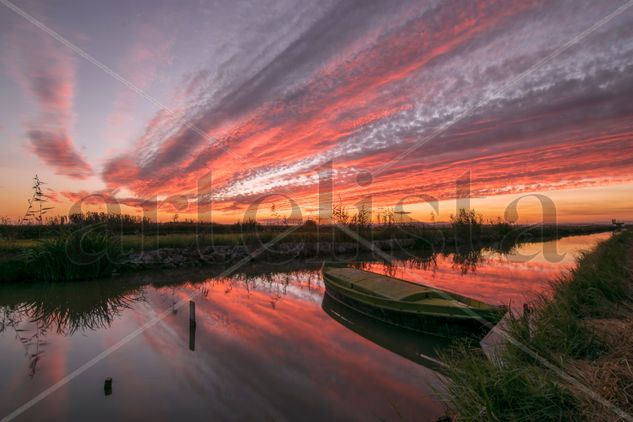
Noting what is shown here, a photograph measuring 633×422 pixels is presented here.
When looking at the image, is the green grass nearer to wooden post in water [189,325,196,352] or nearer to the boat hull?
wooden post in water [189,325,196,352]

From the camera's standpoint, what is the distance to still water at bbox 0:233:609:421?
204 inches

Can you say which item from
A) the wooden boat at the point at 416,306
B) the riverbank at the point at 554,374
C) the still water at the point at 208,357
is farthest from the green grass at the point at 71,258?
the riverbank at the point at 554,374

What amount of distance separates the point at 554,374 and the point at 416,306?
15.5ft

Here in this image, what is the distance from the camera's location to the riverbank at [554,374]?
289cm

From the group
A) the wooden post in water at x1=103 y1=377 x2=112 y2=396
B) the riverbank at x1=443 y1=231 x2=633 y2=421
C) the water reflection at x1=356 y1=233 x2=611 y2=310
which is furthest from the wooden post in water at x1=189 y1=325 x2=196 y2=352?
the water reflection at x1=356 y1=233 x2=611 y2=310

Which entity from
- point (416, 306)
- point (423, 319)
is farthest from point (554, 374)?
point (416, 306)

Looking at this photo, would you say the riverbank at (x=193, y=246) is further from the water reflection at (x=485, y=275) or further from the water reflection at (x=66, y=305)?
the water reflection at (x=485, y=275)

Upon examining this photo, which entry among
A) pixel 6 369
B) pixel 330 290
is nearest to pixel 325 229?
pixel 330 290

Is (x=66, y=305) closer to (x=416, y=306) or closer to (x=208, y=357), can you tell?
(x=208, y=357)

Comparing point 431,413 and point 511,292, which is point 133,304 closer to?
point 431,413

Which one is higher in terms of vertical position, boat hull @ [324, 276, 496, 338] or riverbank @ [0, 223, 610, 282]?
riverbank @ [0, 223, 610, 282]

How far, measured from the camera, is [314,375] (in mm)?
6238

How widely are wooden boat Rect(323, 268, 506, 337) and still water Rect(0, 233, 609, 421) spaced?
0.35 metres

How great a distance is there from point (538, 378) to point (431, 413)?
2.40 meters
